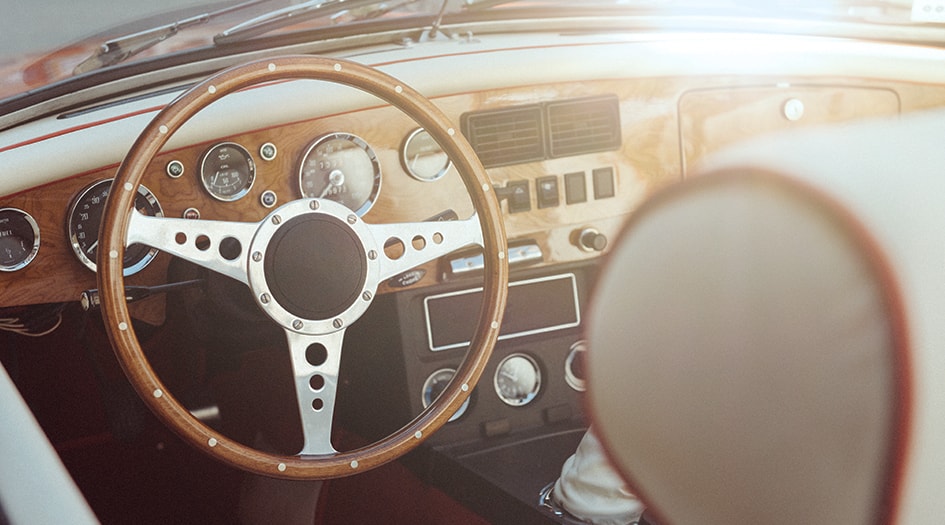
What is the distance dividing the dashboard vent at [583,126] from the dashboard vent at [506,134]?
0.03 m

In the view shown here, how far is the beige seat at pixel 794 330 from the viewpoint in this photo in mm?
587

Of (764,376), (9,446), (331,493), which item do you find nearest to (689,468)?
(764,376)

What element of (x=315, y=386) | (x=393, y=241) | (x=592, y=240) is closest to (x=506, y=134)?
(x=592, y=240)

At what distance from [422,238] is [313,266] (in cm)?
22

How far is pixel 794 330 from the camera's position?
623mm

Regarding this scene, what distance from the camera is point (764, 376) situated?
655 mm

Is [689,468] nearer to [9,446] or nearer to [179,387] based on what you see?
[9,446]

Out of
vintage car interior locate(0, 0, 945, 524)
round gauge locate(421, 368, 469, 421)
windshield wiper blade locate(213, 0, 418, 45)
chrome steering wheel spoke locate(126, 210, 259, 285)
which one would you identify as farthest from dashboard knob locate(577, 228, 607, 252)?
chrome steering wheel spoke locate(126, 210, 259, 285)

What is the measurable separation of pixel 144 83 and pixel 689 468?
1565 mm

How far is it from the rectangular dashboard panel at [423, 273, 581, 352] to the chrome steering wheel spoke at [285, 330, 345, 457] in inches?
23.3

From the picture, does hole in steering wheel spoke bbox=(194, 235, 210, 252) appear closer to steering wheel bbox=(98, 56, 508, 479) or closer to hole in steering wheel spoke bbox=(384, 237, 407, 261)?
steering wheel bbox=(98, 56, 508, 479)

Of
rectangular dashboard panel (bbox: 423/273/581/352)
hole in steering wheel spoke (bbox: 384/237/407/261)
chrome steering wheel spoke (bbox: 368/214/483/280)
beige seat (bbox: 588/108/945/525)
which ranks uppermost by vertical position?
beige seat (bbox: 588/108/945/525)

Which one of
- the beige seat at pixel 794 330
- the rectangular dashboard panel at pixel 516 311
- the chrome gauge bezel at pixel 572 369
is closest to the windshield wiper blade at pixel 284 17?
the rectangular dashboard panel at pixel 516 311

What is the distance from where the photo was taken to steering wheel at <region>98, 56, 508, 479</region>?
146 cm
